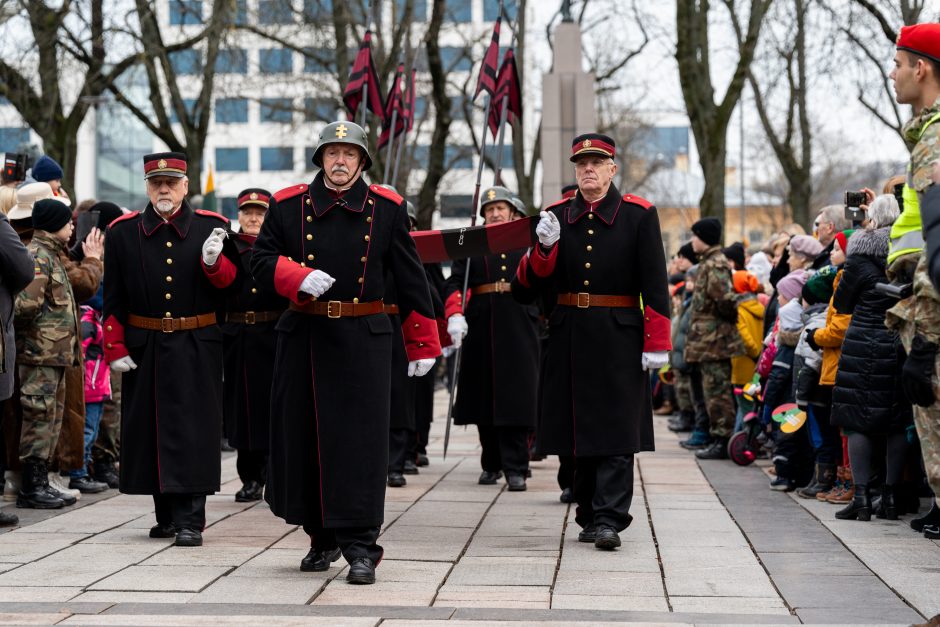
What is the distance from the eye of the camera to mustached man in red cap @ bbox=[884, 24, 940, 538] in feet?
17.6

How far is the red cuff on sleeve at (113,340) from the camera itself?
8141 mm

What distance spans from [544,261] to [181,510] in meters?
2.40

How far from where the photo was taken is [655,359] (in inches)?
309

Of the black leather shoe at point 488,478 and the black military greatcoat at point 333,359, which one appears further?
the black leather shoe at point 488,478

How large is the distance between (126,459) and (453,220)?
224 ft

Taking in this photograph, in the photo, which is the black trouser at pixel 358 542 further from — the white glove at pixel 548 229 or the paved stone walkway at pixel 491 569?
the white glove at pixel 548 229

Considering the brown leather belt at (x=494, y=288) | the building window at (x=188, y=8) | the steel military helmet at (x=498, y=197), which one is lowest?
the brown leather belt at (x=494, y=288)

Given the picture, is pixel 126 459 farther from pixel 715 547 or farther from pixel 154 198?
pixel 715 547

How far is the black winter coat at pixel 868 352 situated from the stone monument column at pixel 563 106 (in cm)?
1107

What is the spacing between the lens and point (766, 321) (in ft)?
40.3

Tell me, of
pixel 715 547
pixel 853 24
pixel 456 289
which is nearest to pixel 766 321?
pixel 456 289

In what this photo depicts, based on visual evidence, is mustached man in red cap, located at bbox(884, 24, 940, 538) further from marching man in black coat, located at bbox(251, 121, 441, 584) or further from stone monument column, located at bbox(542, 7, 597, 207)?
stone monument column, located at bbox(542, 7, 597, 207)

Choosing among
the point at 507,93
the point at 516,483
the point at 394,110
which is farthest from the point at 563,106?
the point at 516,483

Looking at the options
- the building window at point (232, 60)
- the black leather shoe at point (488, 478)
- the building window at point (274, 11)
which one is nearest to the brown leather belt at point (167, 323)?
the black leather shoe at point (488, 478)
